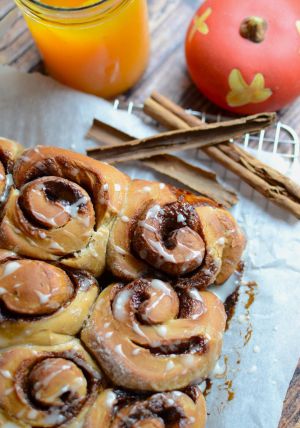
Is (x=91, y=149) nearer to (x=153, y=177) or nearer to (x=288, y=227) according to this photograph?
(x=153, y=177)

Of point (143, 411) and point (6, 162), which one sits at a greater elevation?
point (6, 162)

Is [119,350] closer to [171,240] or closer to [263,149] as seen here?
[171,240]

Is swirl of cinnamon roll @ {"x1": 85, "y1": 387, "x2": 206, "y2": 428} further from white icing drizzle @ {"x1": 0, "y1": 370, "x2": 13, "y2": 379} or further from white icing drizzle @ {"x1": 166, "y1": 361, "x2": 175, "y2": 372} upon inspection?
white icing drizzle @ {"x1": 0, "y1": 370, "x2": 13, "y2": 379}

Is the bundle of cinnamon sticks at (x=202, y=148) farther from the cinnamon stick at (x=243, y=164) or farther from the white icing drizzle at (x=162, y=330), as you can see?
the white icing drizzle at (x=162, y=330)

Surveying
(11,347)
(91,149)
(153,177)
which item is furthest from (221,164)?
(11,347)

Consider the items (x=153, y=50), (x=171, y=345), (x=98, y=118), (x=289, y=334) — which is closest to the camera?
(x=171, y=345)

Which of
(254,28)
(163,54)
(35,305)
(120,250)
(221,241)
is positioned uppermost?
(254,28)

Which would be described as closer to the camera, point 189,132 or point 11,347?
point 11,347

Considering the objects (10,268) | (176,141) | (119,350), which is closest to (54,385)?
(119,350)
